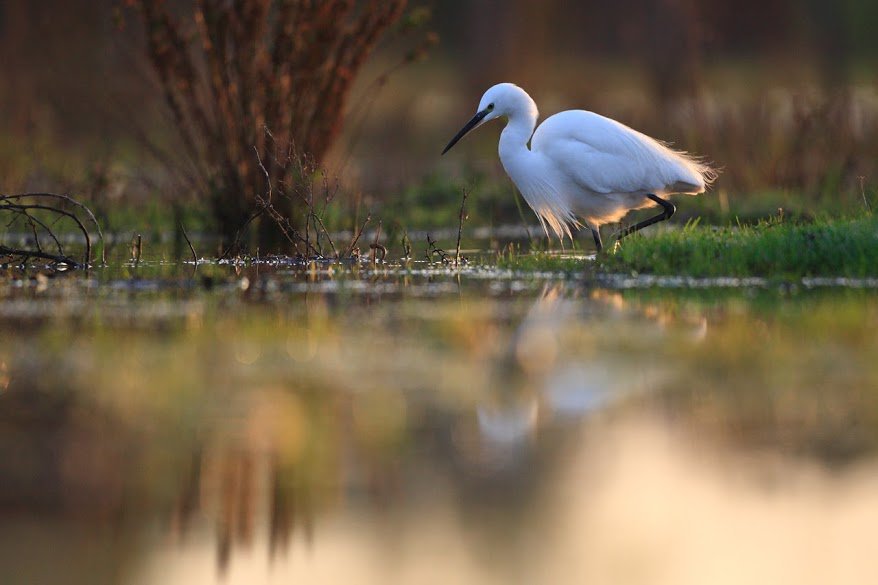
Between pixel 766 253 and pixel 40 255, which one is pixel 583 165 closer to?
pixel 766 253

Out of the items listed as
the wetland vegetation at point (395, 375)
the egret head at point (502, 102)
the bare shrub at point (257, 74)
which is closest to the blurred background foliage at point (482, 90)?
the wetland vegetation at point (395, 375)

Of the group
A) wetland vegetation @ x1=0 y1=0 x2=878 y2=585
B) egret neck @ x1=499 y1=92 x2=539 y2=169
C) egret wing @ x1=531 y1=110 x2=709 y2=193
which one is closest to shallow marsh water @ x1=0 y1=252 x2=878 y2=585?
wetland vegetation @ x1=0 y1=0 x2=878 y2=585

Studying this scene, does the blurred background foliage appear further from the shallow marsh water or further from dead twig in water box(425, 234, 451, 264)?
the shallow marsh water

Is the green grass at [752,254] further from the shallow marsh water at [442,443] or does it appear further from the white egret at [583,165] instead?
the shallow marsh water at [442,443]

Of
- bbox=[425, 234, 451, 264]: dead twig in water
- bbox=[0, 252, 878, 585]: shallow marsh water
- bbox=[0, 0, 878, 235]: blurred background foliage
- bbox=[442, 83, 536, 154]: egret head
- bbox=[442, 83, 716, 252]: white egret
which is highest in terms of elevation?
bbox=[0, 0, 878, 235]: blurred background foliage

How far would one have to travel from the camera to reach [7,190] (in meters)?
11.8

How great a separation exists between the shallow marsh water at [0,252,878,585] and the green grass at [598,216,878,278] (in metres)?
0.94

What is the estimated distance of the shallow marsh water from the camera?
3281 mm

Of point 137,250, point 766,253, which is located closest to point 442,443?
point 766,253

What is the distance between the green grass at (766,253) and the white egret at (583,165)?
3.12 feet

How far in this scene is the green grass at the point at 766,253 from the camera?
7.83 metres

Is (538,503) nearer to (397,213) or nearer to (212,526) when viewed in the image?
(212,526)

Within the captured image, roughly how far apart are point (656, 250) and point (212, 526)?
17.0 feet

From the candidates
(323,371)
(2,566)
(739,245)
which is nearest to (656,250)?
(739,245)
